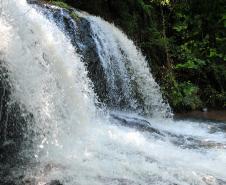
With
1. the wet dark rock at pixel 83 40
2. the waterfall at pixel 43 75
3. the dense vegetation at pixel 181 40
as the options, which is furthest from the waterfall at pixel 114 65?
the waterfall at pixel 43 75

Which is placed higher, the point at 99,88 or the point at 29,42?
the point at 29,42

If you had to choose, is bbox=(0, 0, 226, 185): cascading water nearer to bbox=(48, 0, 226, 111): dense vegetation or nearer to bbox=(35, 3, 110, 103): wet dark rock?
bbox=(35, 3, 110, 103): wet dark rock

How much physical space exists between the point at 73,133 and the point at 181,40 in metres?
8.28

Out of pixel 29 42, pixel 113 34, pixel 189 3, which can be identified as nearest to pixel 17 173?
pixel 29 42

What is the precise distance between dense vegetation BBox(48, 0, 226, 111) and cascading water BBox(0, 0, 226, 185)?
2.80 meters

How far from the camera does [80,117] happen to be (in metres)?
6.89

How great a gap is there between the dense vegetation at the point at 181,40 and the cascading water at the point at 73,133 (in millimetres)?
2802

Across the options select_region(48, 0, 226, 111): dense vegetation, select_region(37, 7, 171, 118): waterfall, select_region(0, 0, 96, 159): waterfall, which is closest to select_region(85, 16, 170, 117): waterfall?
select_region(37, 7, 171, 118): waterfall

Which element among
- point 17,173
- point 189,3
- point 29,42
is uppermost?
point 189,3

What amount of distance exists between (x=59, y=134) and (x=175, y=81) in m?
6.16

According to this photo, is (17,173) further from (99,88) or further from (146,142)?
(99,88)

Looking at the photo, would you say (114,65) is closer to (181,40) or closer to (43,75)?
(43,75)

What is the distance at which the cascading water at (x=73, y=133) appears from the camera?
195 inches

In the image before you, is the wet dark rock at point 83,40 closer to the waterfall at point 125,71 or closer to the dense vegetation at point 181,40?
the waterfall at point 125,71
